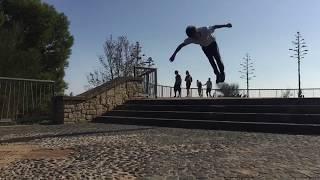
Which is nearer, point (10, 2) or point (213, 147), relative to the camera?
point (213, 147)

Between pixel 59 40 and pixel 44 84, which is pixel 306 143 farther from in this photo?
pixel 59 40

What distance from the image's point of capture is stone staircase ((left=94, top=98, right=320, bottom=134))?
1187 cm

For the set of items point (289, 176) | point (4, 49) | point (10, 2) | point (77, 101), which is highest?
point (10, 2)

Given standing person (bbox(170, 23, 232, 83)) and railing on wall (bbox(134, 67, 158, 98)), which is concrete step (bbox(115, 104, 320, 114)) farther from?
railing on wall (bbox(134, 67, 158, 98))

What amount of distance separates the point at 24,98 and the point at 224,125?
6.71m

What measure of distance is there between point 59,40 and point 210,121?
741 inches

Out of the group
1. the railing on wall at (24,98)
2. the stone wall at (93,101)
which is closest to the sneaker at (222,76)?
the stone wall at (93,101)

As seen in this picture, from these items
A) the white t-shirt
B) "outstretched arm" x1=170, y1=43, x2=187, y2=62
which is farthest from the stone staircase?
the white t-shirt

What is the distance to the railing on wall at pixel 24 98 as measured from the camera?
15.1 m

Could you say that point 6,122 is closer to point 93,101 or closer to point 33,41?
point 93,101

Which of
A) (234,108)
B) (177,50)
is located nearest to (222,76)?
(177,50)

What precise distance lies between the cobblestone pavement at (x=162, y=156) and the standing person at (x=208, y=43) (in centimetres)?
186

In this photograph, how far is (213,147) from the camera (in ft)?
29.2

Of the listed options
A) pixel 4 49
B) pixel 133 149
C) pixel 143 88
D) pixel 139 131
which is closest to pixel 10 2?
pixel 4 49
